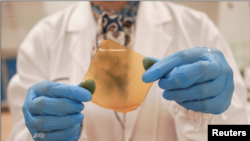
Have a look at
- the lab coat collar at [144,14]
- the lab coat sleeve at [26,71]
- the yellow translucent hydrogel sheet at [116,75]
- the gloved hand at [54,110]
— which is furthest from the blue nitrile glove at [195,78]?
the lab coat sleeve at [26,71]

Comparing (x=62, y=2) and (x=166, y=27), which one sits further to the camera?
(x=62, y=2)

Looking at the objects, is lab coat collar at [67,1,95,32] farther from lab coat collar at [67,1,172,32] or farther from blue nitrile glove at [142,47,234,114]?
blue nitrile glove at [142,47,234,114]

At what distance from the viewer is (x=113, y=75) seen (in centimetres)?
39

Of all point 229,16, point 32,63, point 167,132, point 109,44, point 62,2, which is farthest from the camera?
point 62,2

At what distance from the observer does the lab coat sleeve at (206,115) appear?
47 cm

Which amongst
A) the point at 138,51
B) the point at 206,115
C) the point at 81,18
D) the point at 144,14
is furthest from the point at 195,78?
the point at 81,18

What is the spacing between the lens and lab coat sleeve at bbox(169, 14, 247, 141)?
0.47 m

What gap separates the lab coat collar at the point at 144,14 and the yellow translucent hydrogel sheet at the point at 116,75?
340 mm

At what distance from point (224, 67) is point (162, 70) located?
17 centimetres

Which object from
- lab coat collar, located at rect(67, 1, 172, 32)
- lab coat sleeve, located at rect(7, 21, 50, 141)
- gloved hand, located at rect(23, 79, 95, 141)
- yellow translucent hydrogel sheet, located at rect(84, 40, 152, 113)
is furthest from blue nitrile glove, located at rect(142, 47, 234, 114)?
lab coat sleeve, located at rect(7, 21, 50, 141)

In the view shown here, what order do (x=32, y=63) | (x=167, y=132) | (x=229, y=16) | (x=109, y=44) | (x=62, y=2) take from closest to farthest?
(x=109, y=44)
(x=167, y=132)
(x=32, y=63)
(x=229, y=16)
(x=62, y=2)

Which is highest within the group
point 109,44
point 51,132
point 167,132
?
point 109,44

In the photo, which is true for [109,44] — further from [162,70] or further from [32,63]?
[32,63]

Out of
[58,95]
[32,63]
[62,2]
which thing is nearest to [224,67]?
[58,95]
